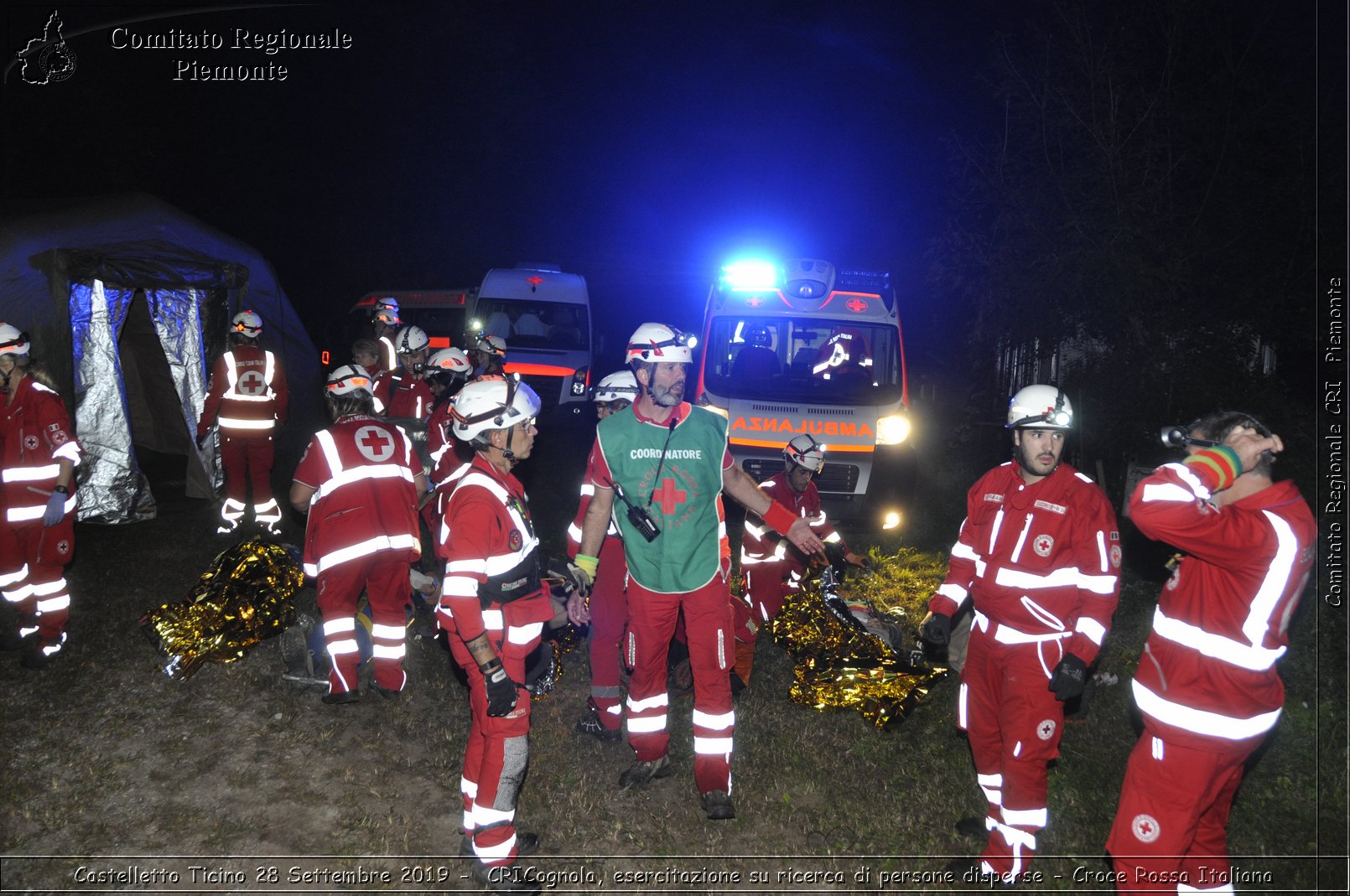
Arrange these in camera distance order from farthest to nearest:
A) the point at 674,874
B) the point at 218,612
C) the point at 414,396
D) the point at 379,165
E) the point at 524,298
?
the point at 379,165
the point at 524,298
the point at 414,396
the point at 218,612
the point at 674,874

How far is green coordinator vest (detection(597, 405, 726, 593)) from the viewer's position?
4.56 meters

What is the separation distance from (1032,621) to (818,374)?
597cm

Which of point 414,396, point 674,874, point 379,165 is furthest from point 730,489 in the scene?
point 379,165

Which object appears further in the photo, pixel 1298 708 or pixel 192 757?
pixel 1298 708

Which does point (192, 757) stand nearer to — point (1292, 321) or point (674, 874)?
point (674, 874)

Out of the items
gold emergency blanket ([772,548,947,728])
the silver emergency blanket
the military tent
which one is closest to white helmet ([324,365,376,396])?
gold emergency blanket ([772,548,947,728])

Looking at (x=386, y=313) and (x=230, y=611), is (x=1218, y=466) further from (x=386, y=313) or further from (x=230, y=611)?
(x=386, y=313)

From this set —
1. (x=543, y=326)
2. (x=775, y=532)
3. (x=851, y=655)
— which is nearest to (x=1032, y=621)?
(x=851, y=655)

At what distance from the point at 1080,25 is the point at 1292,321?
14.7 ft

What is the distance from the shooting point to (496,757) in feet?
12.8

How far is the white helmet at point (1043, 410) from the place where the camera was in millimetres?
4070

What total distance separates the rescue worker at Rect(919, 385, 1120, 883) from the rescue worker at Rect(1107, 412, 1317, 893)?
0.46 metres

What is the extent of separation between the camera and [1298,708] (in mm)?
5738

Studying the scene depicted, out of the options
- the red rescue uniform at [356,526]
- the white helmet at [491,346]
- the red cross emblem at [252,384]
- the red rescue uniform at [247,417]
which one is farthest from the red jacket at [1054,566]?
the red cross emblem at [252,384]
